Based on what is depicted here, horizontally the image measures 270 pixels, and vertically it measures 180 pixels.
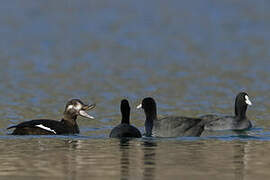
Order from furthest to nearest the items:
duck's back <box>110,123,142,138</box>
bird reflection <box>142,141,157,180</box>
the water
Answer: duck's back <box>110,123,142,138</box> → the water → bird reflection <box>142,141,157,180</box>

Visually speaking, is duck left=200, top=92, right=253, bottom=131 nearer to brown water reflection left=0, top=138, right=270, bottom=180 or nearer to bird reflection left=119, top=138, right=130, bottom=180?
brown water reflection left=0, top=138, right=270, bottom=180

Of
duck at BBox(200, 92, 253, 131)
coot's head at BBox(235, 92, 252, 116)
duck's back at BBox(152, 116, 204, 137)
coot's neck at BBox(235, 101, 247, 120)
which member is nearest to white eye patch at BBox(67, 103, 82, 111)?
duck's back at BBox(152, 116, 204, 137)

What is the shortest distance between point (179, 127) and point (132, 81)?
12.5 metres

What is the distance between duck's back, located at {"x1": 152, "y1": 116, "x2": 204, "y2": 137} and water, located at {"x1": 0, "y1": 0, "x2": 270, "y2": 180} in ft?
1.20

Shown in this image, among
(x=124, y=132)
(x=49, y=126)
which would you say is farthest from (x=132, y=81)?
(x=124, y=132)

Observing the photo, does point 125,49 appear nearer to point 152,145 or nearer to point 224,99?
point 224,99

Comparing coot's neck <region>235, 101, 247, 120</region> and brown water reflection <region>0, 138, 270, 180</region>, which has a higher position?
coot's neck <region>235, 101, 247, 120</region>

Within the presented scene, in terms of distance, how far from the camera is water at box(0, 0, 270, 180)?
68.0 ft

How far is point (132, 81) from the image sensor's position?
124 ft

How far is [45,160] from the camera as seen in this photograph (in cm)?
2123

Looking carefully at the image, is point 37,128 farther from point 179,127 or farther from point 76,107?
point 179,127

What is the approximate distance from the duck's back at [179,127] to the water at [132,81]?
14.5 inches

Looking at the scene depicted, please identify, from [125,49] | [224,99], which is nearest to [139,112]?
[224,99]

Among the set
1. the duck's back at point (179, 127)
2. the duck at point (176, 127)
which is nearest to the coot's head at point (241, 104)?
the duck at point (176, 127)
